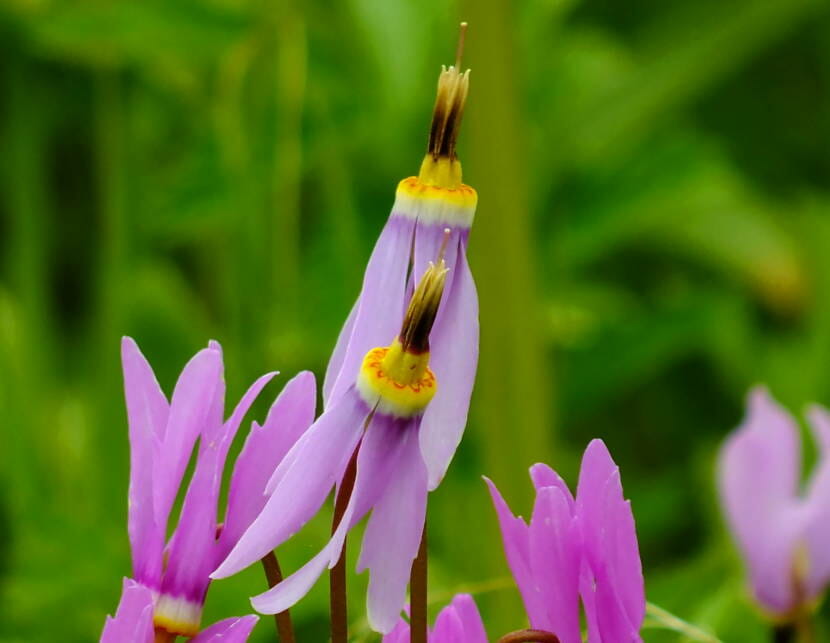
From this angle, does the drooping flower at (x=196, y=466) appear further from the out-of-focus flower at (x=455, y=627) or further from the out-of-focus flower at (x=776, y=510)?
the out-of-focus flower at (x=776, y=510)

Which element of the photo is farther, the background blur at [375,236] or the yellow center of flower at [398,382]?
the background blur at [375,236]

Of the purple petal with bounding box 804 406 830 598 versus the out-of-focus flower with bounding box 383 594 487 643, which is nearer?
the out-of-focus flower with bounding box 383 594 487 643

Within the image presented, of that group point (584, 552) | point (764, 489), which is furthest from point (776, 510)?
point (584, 552)

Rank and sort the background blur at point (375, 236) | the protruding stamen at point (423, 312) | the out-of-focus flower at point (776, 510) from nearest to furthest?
the protruding stamen at point (423, 312), the out-of-focus flower at point (776, 510), the background blur at point (375, 236)

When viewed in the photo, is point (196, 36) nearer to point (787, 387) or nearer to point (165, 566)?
point (787, 387)

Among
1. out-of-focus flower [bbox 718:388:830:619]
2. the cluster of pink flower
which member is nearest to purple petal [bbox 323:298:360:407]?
the cluster of pink flower

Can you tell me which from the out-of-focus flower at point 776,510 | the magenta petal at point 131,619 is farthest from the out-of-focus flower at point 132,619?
the out-of-focus flower at point 776,510

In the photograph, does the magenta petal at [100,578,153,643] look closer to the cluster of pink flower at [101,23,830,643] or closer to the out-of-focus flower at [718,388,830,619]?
the cluster of pink flower at [101,23,830,643]
